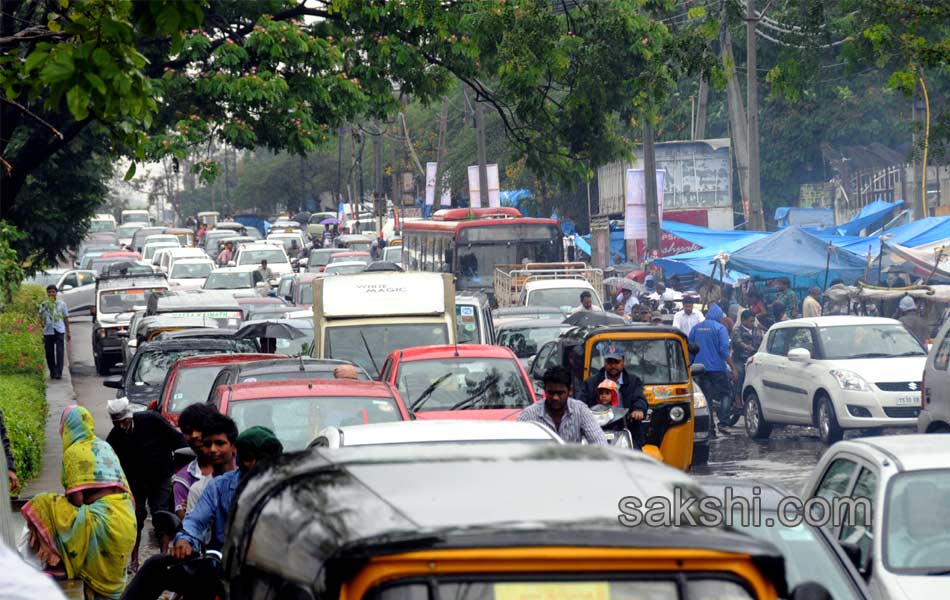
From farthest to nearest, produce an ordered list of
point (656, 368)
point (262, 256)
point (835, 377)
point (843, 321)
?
point (262, 256) < point (843, 321) < point (835, 377) < point (656, 368)

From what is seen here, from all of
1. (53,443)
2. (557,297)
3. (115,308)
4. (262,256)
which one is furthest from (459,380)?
(262,256)

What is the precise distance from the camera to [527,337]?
2012 cm

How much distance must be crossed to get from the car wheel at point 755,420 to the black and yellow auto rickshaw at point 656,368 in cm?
379

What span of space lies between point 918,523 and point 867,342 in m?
11.7

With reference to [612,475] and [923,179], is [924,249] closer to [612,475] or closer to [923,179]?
[923,179]

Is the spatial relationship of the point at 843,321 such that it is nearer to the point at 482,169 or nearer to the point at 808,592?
the point at 808,592

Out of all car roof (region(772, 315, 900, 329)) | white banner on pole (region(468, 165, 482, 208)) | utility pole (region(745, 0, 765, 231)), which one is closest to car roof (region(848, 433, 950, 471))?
car roof (region(772, 315, 900, 329))

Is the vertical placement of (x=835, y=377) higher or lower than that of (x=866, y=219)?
lower

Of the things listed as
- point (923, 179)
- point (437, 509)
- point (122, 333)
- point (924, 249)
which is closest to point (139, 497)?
point (437, 509)

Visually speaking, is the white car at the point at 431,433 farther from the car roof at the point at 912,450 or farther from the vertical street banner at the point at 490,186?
the vertical street banner at the point at 490,186

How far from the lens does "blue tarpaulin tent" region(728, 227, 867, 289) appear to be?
26516 mm

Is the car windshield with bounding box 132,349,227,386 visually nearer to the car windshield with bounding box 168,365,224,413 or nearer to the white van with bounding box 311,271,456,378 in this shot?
the white van with bounding box 311,271,456,378

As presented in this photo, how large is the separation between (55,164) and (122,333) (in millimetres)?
5135

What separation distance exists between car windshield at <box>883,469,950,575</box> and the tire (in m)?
9.47
